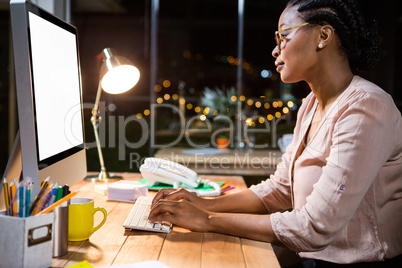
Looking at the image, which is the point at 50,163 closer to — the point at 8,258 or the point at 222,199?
the point at 8,258

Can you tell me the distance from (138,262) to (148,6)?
4.85 m

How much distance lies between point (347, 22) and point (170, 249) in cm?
84

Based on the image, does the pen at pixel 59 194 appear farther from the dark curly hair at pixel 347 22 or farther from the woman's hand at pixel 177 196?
→ the dark curly hair at pixel 347 22

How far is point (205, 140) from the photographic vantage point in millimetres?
3984

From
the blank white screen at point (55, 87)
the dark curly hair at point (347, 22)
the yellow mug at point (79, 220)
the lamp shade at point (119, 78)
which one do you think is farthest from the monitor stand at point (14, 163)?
the dark curly hair at point (347, 22)

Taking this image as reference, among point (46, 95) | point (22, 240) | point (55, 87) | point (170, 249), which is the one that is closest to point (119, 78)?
point (55, 87)

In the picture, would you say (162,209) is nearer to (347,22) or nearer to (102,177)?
(347,22)

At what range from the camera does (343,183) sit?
1109 mm

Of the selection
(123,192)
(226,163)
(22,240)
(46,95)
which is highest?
(46,95)

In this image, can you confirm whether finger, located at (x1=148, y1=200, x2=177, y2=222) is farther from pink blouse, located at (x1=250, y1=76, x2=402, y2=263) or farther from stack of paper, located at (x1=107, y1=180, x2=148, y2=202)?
stack of paper, located at (x1=107, y1=180, x2=148, y2=202)

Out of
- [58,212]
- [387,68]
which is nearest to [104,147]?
[58,212]

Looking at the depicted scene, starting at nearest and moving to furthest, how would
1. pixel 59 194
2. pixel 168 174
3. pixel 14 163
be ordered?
pixel 59 194
pixel 14 163
pixel 168 174

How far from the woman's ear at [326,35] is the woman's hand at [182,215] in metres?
0.61

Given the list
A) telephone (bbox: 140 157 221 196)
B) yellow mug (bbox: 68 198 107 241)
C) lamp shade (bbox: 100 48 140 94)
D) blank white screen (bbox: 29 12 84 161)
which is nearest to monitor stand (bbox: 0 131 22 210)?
blank white screen (bbox: 29 12 84 161)
